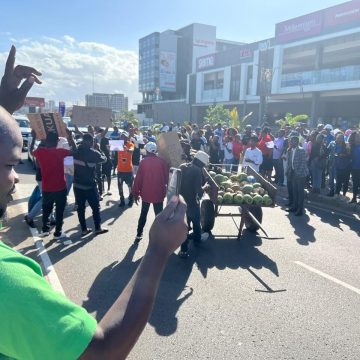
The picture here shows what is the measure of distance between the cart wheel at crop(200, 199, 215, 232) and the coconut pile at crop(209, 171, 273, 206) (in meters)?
0.38

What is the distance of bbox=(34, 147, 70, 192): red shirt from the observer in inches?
251

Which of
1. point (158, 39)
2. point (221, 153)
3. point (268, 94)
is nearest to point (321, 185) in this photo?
point (221, 153)

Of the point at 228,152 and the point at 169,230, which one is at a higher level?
the point at 169,230

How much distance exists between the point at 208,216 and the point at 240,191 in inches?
31.7

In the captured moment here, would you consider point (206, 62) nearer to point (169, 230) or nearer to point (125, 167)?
point (125, 167)

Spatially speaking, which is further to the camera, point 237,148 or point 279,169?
point 237,148

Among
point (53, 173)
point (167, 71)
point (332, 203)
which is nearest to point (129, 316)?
point (53, 173)

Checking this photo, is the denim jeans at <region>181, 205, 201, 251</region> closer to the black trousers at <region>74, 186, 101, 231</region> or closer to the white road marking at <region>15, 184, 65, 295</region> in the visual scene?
the black trousers at <region>74, 186, 101, 231</region>

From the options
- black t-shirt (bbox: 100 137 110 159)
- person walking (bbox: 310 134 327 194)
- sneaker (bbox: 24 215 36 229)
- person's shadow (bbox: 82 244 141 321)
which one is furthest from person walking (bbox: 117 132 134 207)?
person walking (bbox: 310 134 327 194)

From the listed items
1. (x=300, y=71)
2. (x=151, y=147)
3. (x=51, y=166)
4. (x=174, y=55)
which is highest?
(x=174, y=55)

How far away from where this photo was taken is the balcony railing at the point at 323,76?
90.2 ft

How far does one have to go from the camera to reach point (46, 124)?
6945 mm

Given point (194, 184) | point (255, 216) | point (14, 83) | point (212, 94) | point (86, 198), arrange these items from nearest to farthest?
1. point (14, 83)
2. point (194, 184)
3. point (86, 198)
4. point (255, 216)
5. point (212, 94)

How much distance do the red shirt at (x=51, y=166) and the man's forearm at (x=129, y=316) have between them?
5.67 metres
